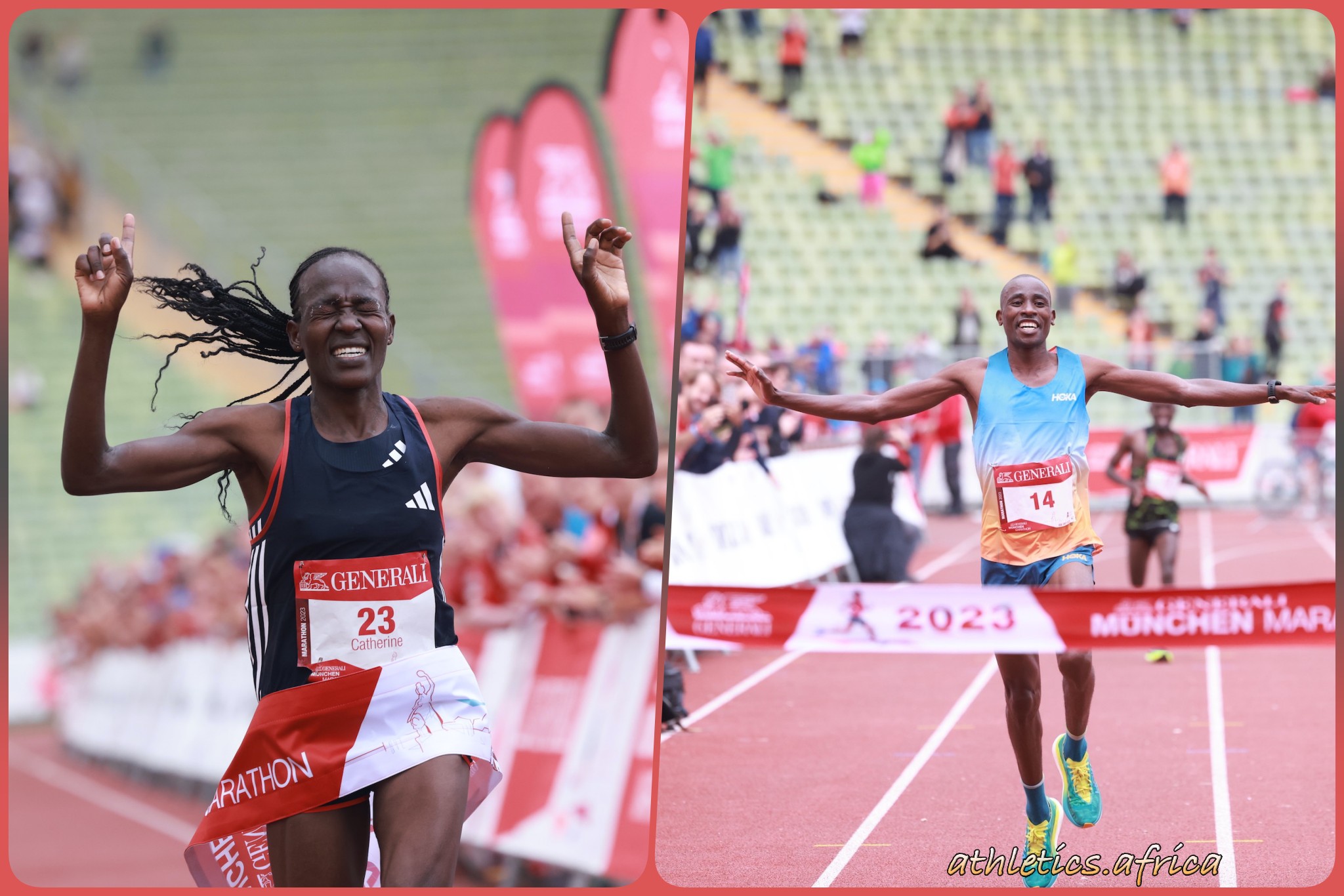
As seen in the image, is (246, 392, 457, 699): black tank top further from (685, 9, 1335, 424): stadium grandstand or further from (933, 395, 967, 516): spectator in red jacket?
(685, 9, 1335, 424): stadium grandstand

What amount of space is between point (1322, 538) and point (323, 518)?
1200 centimetres

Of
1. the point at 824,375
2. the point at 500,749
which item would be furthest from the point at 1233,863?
the point at 824,375

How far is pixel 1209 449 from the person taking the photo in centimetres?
1533

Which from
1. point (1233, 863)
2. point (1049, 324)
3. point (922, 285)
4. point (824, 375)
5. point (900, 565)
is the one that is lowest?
point (1233, 863)

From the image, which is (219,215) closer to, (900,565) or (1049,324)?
(900,565)

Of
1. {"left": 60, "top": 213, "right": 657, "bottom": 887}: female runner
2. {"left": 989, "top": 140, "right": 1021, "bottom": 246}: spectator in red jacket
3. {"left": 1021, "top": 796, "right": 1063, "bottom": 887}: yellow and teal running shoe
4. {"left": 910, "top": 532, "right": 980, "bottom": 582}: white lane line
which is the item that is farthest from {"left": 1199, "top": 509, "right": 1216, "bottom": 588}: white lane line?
{"left": 60, "top": 213, "right": 657, "bottom": 887}: female runner

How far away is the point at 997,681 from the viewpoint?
7.48 metres

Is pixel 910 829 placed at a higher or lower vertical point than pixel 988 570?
lower

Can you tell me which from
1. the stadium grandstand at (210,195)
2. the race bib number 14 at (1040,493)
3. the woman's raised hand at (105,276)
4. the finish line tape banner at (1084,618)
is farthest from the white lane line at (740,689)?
the stadium grandstand at (210,195)

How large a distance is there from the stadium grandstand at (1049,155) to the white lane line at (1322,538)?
450 centimetres

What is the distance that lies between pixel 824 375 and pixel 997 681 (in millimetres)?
7701

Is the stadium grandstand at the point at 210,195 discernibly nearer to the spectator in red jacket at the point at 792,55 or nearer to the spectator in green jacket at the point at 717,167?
the spectator in green jacket at the point at 717,167

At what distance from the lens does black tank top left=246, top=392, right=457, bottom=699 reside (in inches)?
141

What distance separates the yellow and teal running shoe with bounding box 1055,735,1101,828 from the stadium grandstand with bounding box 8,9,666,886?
1404 cm
